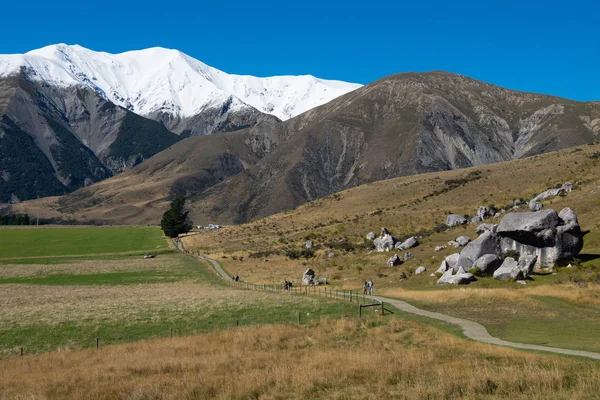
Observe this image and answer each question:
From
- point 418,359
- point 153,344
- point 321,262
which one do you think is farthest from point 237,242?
point 418,359

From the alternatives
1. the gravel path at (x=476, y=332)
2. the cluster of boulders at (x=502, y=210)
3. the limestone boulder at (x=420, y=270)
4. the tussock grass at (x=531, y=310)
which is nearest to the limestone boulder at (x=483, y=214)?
the cluster of boulders at (x=502, y=210)

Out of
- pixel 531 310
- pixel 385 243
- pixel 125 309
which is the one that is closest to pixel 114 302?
pixel 125 309

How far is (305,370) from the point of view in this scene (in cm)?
1933

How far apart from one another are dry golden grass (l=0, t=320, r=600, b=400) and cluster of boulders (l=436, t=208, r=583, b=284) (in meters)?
19.9

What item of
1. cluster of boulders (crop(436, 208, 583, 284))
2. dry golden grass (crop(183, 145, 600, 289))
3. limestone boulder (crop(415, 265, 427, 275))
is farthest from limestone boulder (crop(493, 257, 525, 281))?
dry golden grass (crop(183, 145, 600, 289))

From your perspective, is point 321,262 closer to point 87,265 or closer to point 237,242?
point 87,265

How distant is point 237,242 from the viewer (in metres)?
118

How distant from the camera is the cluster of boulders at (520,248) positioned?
45625 millimetres

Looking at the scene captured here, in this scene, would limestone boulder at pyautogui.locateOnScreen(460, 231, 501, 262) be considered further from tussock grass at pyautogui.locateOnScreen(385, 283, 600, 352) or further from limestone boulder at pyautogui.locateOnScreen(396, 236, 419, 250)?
limestone boulder at pyautogui.locateOnScreen(396, 236, 419, 250)

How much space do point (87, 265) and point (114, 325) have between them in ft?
189

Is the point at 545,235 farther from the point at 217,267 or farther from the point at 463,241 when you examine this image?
the point at 217,267

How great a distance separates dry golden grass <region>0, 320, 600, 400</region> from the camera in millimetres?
16391

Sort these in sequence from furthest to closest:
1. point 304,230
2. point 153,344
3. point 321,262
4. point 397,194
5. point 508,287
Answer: point 397,194, point 304,230, point 321,262, point 508,287, point 153,344

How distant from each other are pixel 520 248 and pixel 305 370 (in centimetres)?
3411
